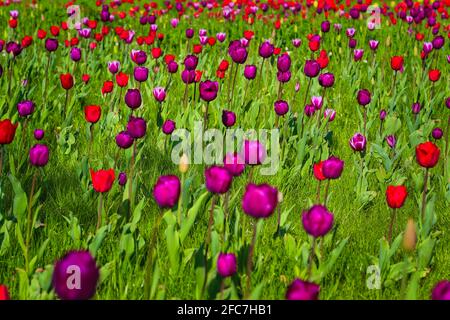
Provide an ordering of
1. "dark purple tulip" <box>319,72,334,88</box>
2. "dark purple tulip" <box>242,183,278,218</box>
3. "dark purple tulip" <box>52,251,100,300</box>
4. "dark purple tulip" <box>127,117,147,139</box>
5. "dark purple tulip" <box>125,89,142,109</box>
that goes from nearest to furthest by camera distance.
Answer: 1. "dark purple tulip" <box>52,251,100,300</box>
2. "dark purple tulip" <box>242,183,278,218</box>
3. "dark purple tulip" <box>127,117,147,139</box>
4. "dark purple tulip" <box>125,89,142,109</box>
5. "dark purple tulip" <box>319,72,334,88</box>

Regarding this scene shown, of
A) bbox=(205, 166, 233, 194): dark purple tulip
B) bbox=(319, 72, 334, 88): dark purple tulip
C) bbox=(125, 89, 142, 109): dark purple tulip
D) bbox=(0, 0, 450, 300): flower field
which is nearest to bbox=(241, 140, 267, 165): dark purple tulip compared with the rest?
bbox=(0, 0, 450, 300): flower field

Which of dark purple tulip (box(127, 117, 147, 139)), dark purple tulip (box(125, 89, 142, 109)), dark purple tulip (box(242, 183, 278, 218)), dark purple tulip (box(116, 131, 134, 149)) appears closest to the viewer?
dark purple tulip (box(242, 183, 278, 218))

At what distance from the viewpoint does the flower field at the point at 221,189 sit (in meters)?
2.00

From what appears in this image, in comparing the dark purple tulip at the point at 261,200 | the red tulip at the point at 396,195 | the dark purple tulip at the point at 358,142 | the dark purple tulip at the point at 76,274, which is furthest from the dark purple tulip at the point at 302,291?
the dark purple tulip at the point at 358,142

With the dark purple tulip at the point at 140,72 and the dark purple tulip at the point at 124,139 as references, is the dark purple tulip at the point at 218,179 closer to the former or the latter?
the dark purple tulip at the point at 124,139

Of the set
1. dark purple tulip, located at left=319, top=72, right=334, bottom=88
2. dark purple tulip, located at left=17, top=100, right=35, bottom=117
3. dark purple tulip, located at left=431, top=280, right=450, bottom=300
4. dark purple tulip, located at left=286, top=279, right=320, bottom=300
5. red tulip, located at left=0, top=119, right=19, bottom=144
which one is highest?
dark purple tulip, located at left=319, top=72, right=334, bottom=88

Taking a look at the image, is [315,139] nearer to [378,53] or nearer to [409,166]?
[409,166]

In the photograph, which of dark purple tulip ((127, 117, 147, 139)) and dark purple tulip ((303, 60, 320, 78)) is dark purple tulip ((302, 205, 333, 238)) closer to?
dark purple tulip ((127, 117, 147, 139))

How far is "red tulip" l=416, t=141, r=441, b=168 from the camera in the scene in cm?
232

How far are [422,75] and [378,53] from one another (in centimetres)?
107

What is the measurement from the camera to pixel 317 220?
174 centimetres

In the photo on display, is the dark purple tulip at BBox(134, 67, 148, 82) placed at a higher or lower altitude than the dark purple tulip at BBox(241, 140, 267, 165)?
higher

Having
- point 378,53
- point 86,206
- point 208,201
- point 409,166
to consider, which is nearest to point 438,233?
point 409,166

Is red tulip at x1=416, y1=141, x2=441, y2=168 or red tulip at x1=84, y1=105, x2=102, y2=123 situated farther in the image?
red tulip at x1=84, y1=105, x2=102, y2=123
